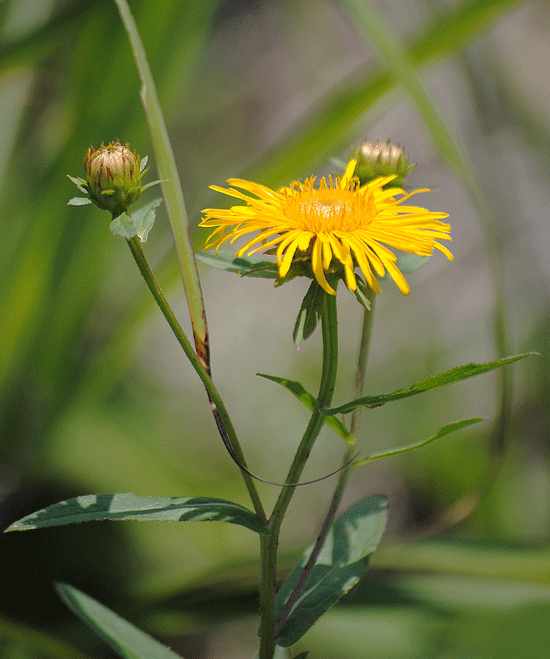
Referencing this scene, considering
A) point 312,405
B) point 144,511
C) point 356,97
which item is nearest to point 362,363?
point 312,405

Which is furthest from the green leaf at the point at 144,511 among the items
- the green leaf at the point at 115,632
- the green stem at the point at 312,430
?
the green leaf at the point at 115,632

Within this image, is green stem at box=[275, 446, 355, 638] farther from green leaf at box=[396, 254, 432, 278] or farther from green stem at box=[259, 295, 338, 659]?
green leaf at box=[396, 254, 432, 278]

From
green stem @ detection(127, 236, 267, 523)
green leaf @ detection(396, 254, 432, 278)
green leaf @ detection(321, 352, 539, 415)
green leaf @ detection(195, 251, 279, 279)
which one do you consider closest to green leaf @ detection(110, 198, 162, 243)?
green stem @ detection(127, 236, 267, 523)

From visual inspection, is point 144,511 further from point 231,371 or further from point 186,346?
point 231,371

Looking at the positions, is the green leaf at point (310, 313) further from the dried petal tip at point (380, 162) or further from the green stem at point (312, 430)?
the dried petal tip at point (380, 162)

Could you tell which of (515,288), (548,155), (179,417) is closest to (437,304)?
(515,288)

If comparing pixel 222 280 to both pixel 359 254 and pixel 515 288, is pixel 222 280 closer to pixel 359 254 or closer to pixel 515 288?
pixel 515 288
